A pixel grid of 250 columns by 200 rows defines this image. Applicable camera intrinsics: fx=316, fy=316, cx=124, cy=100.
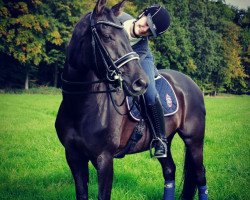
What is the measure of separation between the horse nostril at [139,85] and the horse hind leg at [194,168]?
2.59m

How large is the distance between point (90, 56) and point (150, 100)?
54.8 inches

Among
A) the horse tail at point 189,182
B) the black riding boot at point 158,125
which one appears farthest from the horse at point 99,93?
the horse tail at point 189,182

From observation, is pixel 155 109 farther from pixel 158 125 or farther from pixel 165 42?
pixel 165 42

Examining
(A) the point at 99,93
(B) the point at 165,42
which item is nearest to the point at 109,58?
(A) the point at 99,93

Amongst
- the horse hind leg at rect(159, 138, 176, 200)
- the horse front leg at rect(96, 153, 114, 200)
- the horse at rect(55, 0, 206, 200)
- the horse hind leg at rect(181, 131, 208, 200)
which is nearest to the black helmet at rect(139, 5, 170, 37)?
the horse at rect(55, 0, 206, 200)

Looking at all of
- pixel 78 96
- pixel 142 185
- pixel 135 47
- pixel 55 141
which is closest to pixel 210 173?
pixel 142 185

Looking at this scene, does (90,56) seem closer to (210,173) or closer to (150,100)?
(150,100)

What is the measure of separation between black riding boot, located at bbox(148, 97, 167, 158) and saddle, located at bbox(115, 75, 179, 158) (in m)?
0.16

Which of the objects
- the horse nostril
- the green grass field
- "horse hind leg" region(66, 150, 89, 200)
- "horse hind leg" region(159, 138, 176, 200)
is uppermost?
the horse nostril

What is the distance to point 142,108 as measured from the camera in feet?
15.9

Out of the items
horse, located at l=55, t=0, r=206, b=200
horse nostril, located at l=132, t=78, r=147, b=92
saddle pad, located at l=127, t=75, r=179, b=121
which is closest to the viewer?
horse nostril, located at l=132, t=78, r=147, b=92

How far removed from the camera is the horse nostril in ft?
11.2

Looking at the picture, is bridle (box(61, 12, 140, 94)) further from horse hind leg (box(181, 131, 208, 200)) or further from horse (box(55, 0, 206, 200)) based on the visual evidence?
horse hind leg (box(181, 131, 208, 200))

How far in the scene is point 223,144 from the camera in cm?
1064
